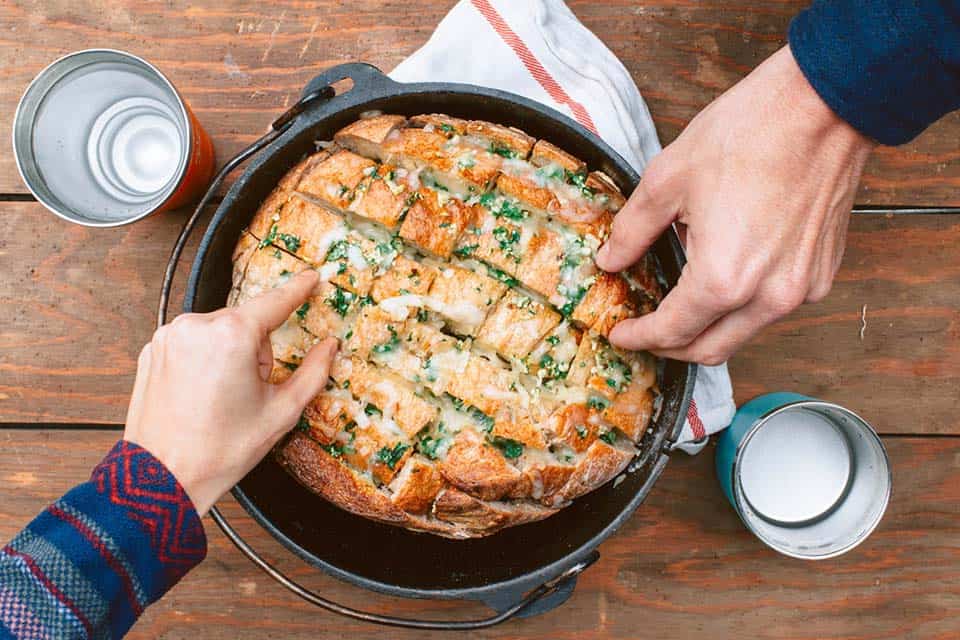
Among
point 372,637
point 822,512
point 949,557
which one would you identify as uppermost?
point 822,512

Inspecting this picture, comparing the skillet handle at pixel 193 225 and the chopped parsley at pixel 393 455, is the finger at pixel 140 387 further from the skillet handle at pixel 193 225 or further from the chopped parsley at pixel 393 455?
the chopped parsley at pixel 393 455

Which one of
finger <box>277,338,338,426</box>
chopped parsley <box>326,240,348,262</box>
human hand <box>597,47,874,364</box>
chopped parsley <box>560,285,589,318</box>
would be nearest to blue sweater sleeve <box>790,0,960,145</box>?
human hand <box>597,47,874,364</box>

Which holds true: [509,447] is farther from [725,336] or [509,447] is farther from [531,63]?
[531,63]

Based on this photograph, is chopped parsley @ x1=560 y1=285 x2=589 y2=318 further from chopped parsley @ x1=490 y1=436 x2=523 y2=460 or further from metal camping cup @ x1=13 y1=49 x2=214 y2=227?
metal camping cup @ x1=13 y1=49 x2=214 y2=227

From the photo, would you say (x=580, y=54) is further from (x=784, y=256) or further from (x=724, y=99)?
(x=784, y=256)

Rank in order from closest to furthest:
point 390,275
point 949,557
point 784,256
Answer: point 784,256 < point 390,275 < point 949,557

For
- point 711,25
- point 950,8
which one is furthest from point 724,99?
point 711,25
